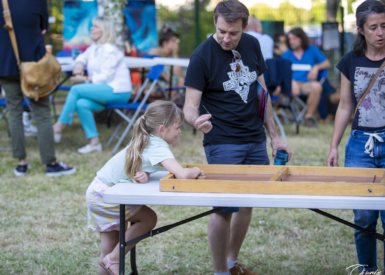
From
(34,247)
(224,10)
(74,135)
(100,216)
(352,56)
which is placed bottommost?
(74,135)

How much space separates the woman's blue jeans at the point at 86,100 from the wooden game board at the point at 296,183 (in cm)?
377

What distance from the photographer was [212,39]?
2.42 meters

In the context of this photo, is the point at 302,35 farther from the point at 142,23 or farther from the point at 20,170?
the point at 20,170

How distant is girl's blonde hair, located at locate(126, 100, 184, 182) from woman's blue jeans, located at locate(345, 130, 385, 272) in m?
0.94

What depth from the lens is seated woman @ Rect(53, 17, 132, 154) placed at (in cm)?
562

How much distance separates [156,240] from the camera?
3252 mm

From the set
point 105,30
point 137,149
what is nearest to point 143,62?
point 105,30

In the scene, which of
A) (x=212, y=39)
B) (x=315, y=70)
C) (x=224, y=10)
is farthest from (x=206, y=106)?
(x=315, y=70)

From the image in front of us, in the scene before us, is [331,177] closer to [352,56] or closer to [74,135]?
[352,56]

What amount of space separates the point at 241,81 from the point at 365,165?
77 centimetres

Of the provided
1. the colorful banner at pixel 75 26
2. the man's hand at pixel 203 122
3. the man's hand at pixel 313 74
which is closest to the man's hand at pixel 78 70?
the man's hand at pixel 203 122

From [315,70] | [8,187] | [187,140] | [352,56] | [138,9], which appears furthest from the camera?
[138,9]

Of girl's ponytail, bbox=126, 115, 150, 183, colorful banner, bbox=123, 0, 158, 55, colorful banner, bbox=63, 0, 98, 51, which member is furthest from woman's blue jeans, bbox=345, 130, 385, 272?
colorful banner, bbox=63, 0, 98, 51

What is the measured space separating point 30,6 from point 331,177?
3495 millimetres
